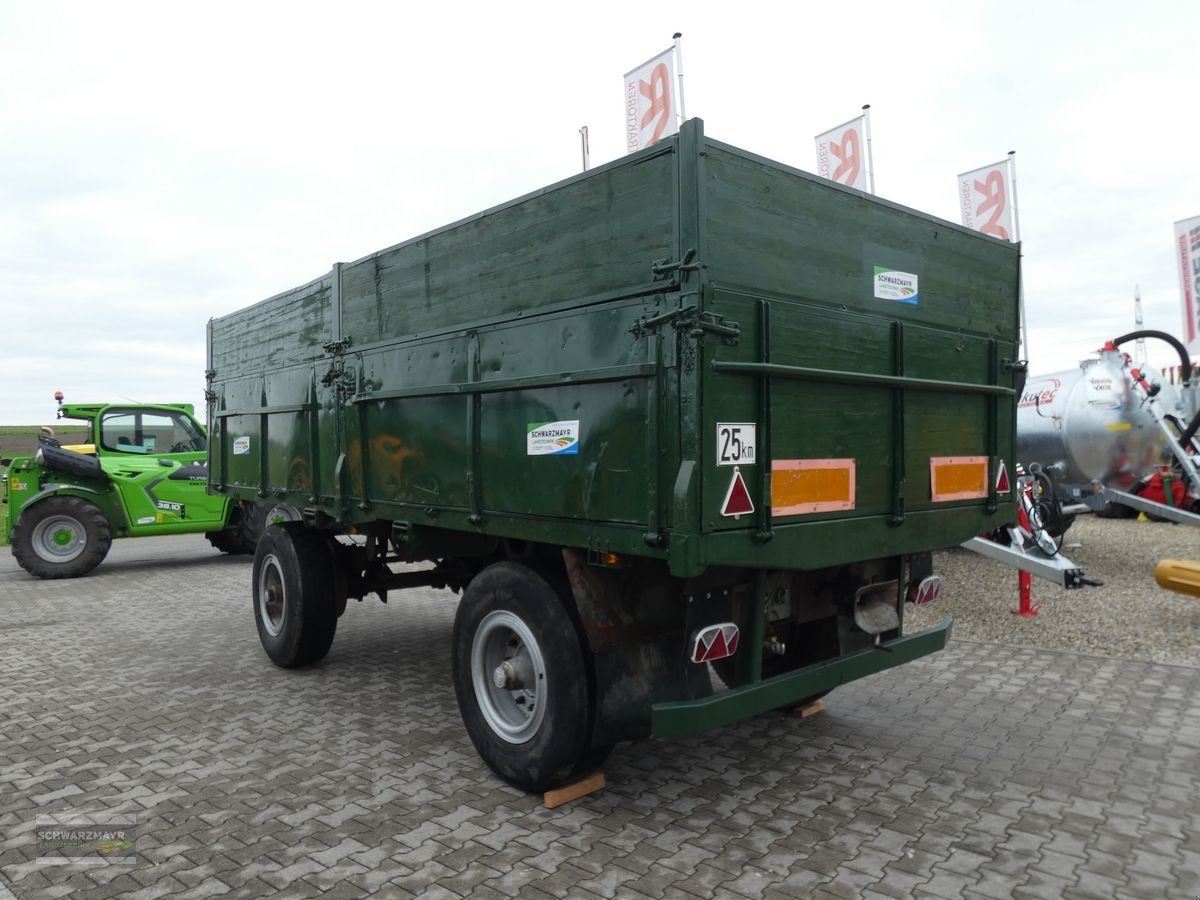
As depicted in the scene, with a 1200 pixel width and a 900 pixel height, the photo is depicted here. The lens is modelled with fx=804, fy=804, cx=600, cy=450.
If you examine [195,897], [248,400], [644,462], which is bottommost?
[195,897]

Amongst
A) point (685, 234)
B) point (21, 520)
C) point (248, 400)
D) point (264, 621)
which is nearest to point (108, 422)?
point (21, 520)

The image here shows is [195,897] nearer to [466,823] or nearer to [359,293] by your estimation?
[466,823]

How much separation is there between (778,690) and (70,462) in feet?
37.0

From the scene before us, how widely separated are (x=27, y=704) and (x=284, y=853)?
3282 mm

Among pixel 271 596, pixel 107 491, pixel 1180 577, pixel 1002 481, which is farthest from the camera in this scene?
pixel 107 491

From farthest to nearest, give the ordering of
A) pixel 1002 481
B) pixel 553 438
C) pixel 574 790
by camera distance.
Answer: pixel 1002 481 < pixel 574 790 < pixel 553 438

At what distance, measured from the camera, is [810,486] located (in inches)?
136

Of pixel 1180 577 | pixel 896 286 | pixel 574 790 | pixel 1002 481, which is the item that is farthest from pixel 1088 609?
pixel 574 790

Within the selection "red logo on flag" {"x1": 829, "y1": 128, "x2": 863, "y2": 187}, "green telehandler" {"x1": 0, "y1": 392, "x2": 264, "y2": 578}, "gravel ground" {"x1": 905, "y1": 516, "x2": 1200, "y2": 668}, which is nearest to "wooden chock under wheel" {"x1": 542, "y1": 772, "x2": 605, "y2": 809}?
"gravel ground" {"x1": 905, "y1": 516, "x2": 1200, "y2": 668}

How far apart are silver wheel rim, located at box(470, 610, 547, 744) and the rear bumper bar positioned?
63 centimetres

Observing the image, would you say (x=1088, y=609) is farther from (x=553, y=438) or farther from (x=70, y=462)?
(x=70, y=462)

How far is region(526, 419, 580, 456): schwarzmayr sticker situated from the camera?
3.53m

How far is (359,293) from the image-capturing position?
16.9ft

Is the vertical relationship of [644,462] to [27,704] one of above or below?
above
